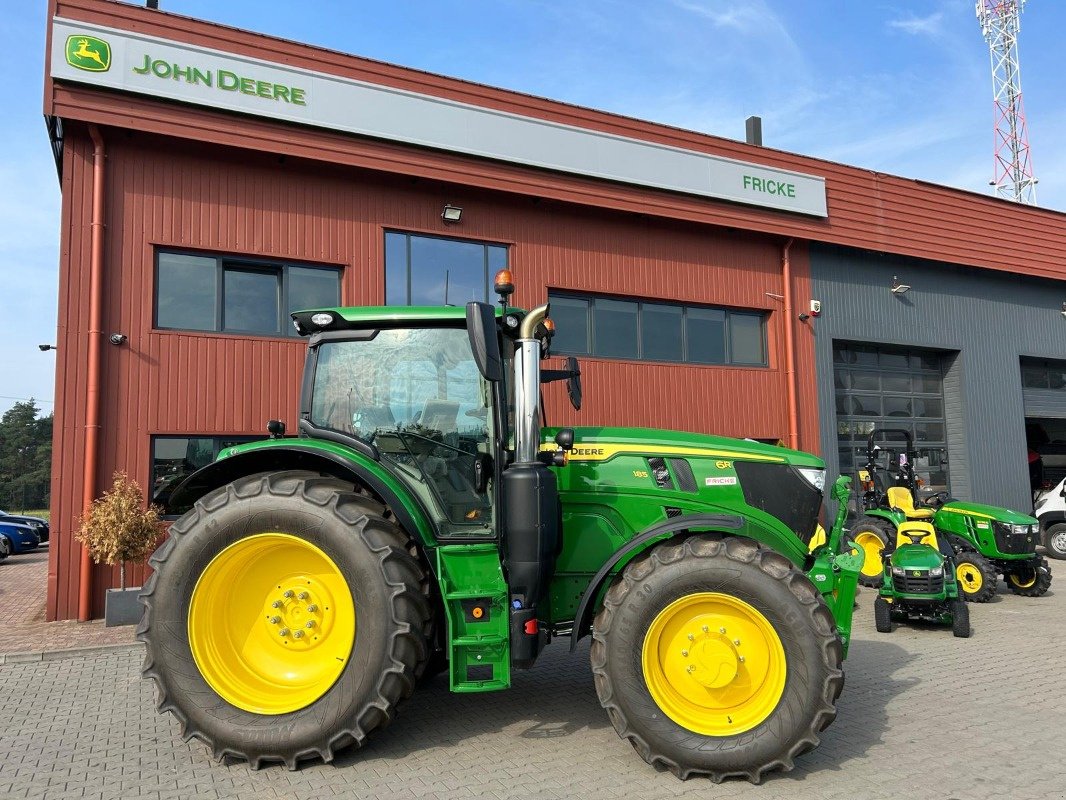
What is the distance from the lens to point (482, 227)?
10.6 metres

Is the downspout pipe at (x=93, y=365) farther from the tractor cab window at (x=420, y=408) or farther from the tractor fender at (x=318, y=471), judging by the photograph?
the tractor cab window at (x=420, y=408)

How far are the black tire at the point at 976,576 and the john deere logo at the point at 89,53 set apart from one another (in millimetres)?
11442

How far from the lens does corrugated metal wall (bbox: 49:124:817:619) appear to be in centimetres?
836

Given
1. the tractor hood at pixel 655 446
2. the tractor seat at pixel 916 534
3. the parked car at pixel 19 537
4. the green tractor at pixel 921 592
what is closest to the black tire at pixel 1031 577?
the tractor seat at pixel 916 534

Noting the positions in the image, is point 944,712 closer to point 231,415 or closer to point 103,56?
point 231,415

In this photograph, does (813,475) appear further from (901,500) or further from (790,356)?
(790,356)

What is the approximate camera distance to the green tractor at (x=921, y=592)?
22.9ft

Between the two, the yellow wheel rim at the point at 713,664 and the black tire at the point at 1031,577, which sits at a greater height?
the yellow wheel rim at the point at 713,664

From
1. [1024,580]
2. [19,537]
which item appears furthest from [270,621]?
[19,537]

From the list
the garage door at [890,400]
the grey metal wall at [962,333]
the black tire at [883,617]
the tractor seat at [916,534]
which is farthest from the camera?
the garage door at [890,400]

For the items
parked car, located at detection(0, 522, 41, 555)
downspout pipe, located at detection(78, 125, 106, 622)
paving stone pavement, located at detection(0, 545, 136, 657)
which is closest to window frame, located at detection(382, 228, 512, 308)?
downspout pipe, located at detection(78, 125, 106, 622)

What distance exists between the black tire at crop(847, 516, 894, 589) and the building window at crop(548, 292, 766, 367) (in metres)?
3.74

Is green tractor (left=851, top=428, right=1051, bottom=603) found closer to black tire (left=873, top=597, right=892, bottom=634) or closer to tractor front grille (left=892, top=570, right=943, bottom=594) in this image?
tractor front grille (left=892, top=570, right=943, bottom=594)

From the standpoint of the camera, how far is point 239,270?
30.6ft
